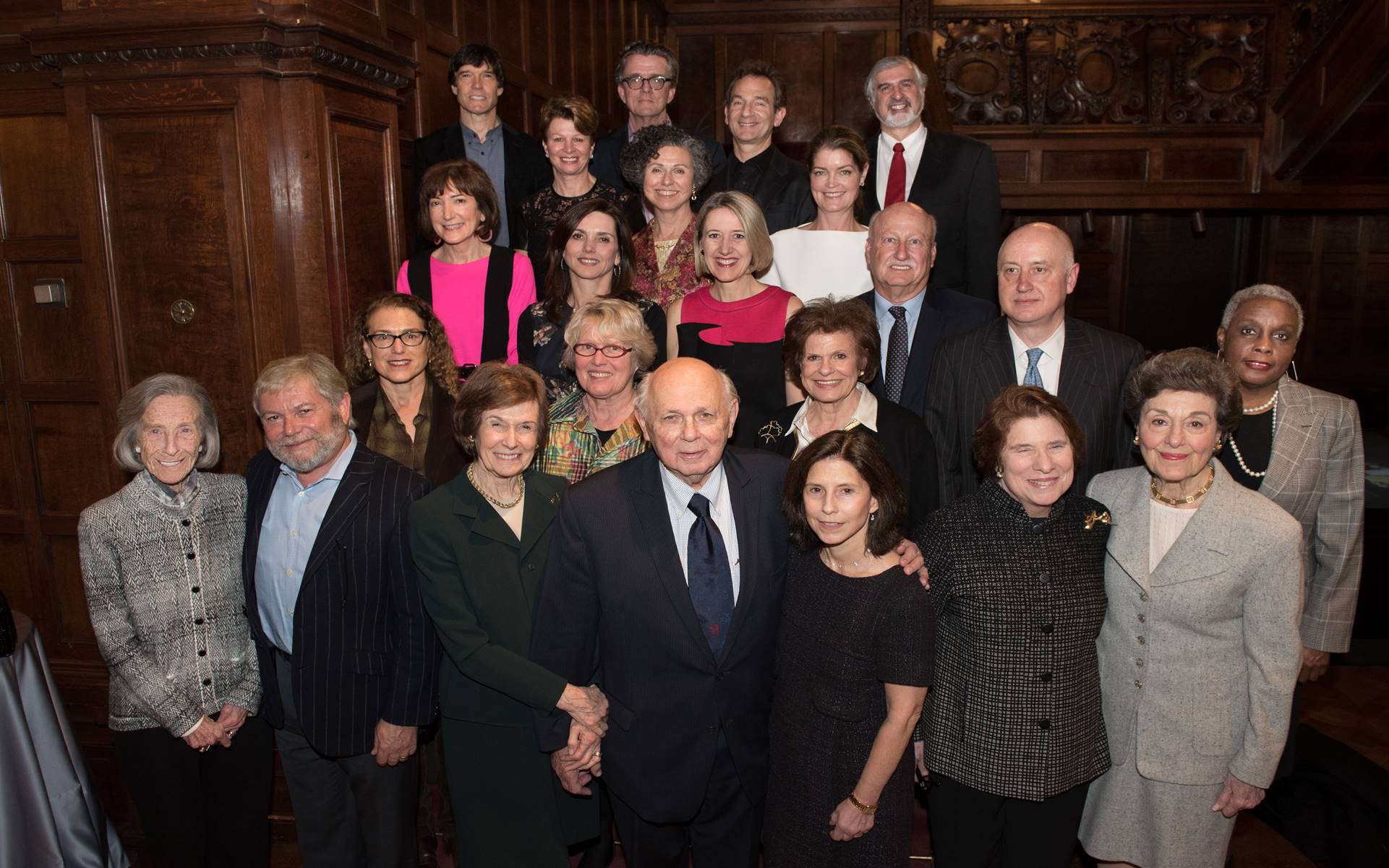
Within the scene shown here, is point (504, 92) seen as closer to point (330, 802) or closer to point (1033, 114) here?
point (330, 802)

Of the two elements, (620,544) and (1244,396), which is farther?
(1244,396)

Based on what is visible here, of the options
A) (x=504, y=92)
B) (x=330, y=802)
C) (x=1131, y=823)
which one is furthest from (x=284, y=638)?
(x=504, y=92)

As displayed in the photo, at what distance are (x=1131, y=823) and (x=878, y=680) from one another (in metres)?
0.82

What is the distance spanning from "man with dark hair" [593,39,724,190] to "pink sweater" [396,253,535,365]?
93 cm

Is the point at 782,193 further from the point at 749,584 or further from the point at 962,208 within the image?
the point at 749,584

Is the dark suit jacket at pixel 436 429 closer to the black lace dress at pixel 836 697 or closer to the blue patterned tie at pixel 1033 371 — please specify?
the black lace dress at pixel 836 697

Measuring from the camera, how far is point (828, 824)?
7.49 feet

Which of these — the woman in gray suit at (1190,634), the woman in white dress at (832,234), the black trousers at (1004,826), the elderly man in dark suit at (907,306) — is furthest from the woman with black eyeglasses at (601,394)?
the woman in gray suit at (1190,634)

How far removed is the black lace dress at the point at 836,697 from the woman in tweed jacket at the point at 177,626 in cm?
155

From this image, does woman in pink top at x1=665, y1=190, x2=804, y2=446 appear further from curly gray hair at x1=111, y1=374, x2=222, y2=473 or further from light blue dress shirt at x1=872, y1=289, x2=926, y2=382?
curly gray hair at x1=111, y1=374, x2=222, y2=473

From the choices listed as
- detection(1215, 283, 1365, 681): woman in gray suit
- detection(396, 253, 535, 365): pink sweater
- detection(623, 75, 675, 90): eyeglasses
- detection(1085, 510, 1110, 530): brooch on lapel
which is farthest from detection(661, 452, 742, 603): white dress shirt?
detection(623, 75, 675, 90): eyeglasses

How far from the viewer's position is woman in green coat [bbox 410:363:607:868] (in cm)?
242

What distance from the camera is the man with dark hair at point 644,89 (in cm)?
412

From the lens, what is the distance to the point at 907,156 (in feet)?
12.4
